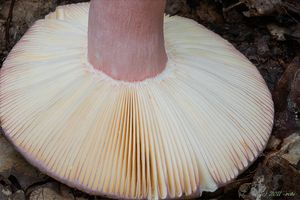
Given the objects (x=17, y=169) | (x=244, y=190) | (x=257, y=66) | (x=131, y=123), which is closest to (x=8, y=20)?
(x=17, y=169)

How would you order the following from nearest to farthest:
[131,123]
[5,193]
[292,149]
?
[131,123] → [5,193] → [292,149]

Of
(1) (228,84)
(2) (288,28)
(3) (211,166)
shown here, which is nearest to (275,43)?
(2) (288,28)

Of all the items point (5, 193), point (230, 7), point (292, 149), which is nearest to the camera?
point (5, 193)

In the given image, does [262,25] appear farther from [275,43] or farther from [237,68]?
[237,68]

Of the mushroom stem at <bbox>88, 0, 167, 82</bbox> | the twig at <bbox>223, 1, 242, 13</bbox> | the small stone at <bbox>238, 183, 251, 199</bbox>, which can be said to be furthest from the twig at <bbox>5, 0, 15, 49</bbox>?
the small stone at <bbox>238, 183, 251, 199</bbox>

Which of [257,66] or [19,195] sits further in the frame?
[257,66]

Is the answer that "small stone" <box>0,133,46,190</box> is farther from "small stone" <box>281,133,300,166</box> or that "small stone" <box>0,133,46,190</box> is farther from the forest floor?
"small stone" <box>281,133,300,166</box>

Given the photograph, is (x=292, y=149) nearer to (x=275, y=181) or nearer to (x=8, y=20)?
(x=275, y=181)
